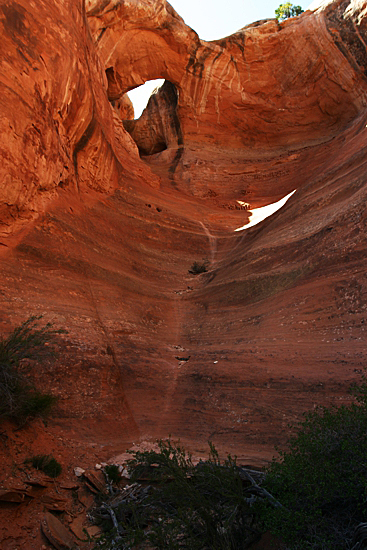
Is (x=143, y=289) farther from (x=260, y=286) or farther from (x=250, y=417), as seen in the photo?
(x=250, y=417)

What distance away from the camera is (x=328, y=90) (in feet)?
71.8

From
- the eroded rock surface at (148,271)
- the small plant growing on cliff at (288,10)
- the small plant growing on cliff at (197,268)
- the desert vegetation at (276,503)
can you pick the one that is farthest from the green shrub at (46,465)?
the small plant growing on cliff at (288,10)

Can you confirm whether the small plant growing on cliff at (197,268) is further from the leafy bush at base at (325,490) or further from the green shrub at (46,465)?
the leafy bush at base at (325,490)

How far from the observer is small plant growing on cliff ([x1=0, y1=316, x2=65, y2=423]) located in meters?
5.54

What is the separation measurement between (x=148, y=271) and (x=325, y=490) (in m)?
9.65

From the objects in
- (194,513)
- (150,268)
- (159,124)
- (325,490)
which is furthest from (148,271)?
(159,124)

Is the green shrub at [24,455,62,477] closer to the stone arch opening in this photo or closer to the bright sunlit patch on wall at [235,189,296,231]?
the bright sunlit patch on wall at [235,189,296,231]

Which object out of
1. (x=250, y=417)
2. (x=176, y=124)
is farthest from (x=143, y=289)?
(x=176, y=124)

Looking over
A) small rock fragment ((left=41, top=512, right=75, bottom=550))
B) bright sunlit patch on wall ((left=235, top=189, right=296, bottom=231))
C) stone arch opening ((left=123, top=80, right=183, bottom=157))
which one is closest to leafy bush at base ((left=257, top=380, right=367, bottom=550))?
small rock fragment ((left=41, top=512, right=75, bottom=550))

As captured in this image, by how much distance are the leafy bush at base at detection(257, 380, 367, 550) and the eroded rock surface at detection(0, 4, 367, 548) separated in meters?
1.46

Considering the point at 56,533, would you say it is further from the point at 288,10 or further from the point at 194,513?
the point at 288,10

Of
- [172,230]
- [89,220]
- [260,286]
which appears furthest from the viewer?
[172,230]

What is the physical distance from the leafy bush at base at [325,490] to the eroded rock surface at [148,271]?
4.79 ft

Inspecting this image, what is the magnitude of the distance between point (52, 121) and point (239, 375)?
8.39m
